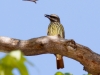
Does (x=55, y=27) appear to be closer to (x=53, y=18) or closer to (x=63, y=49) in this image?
(x=53, y=18)

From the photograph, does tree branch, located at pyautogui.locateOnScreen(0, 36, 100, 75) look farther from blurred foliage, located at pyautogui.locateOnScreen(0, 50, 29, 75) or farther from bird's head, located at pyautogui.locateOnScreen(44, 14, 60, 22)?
bird's head, located at pyautogui.locateOnScreen(44, 14, 60, 22)

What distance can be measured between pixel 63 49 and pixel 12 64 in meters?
2.44

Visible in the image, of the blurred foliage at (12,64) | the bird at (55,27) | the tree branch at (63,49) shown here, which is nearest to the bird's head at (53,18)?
the bird at (55,27)

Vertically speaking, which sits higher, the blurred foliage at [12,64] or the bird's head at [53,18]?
the bird's head at [53,18]

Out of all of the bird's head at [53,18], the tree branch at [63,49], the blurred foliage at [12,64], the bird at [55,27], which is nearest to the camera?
the blurred foliage at [12,64]

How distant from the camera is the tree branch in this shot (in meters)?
2.78

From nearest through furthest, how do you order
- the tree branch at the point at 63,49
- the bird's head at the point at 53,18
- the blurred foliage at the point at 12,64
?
the blurred foliage at the point at 12,64, the tree branch at the point at 63,49, the bird's head at the point at 53,18

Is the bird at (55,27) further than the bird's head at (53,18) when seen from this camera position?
No

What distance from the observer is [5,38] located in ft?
9.77

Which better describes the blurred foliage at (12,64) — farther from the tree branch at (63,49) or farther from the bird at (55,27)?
the bird at (55,27)

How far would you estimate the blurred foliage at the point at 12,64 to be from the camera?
0.37m

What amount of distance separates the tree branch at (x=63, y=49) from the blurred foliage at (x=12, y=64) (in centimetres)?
235

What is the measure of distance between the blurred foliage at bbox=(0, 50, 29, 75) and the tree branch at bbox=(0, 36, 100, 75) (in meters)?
2.35

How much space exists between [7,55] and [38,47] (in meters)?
2.42
